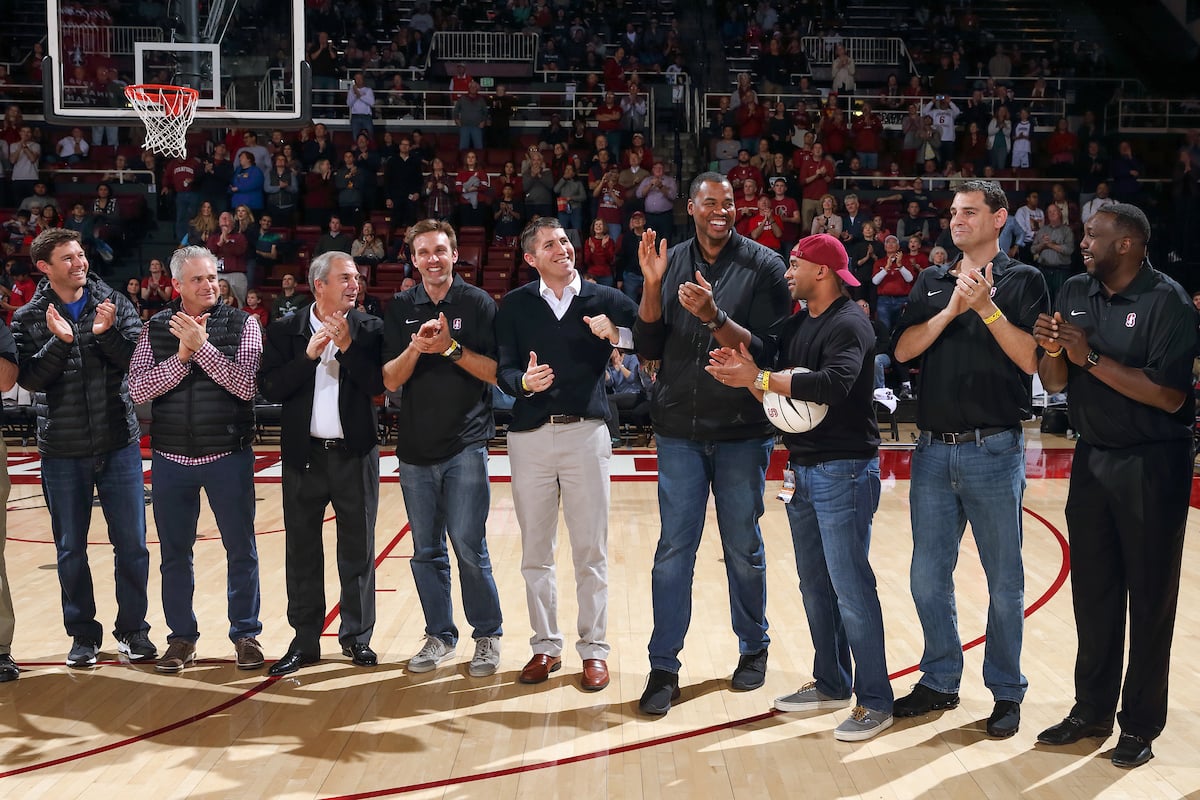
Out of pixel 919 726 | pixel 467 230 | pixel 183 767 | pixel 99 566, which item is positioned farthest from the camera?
pixel 467 230

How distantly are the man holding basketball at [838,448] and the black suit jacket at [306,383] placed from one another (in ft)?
5.82

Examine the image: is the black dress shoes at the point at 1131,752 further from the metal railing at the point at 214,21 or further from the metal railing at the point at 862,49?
the metal railing at the point at 862,49

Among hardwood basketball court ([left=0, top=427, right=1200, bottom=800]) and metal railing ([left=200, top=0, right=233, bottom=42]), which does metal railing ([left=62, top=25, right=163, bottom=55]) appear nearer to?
metal railing ([left=200, top=0, right=233, bottom=42])

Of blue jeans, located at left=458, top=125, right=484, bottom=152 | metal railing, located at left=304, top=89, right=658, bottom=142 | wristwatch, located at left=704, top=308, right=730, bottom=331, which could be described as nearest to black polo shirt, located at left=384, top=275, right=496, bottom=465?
wristwatch, located at left=704, top=308, right=730, bottom=331

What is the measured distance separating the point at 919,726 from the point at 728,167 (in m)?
13.6

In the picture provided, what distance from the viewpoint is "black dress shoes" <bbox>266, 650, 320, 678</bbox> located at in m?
5.40

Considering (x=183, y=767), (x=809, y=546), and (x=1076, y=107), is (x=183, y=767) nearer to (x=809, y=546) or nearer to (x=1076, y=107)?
(x=809, y=546)

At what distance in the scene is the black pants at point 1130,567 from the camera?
4.28 metres

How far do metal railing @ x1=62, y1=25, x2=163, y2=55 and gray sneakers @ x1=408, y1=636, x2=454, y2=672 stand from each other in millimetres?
5654

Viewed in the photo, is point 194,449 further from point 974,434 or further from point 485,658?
point 974,434

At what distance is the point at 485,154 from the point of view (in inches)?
734

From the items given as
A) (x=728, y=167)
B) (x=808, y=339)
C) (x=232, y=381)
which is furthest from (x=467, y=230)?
(x=808, y=339)

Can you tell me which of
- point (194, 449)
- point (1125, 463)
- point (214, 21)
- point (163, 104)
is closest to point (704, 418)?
point (1125, 463)

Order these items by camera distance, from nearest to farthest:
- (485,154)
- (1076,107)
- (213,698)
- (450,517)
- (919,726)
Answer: (919,726)
(213,698)
(450,517)
(485,154)
(1076,107)
